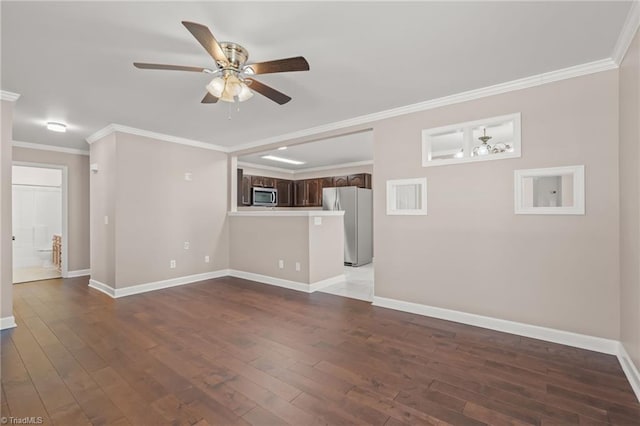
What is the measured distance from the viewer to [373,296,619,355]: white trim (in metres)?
2.53

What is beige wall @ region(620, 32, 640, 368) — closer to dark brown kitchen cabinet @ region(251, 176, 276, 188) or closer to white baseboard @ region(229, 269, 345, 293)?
white baseboard @ region(229, 269, 345, 293)

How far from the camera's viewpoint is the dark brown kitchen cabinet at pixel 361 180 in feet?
24.7

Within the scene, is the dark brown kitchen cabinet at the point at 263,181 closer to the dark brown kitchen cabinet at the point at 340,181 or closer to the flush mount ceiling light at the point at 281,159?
the flush mount ceiling light at the point at 281,159

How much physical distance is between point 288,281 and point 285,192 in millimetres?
4368

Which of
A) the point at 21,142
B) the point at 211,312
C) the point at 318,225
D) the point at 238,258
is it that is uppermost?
the point at 21,142

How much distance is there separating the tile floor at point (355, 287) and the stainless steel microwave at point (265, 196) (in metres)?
Answer: 3.15

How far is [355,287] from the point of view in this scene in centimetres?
477

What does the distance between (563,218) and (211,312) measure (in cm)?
384

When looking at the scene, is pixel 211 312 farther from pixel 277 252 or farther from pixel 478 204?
pixel 478 204

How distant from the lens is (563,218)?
2684mm

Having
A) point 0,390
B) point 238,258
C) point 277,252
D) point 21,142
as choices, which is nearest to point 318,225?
point 277,252

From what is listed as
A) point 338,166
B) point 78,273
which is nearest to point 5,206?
point 78,273

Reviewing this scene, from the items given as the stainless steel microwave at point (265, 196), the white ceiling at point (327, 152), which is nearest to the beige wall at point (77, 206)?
the white ceiling at point (327, 152)

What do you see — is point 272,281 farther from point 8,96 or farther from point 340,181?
point 8,96
